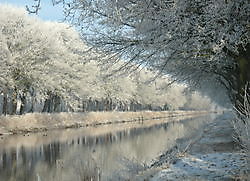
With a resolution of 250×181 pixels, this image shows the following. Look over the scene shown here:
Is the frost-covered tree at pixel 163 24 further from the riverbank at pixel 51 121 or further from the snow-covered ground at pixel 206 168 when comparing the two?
the riverbank at pixel 51 121

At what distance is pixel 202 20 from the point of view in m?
7.96

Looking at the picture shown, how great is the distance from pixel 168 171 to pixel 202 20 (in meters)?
4.39

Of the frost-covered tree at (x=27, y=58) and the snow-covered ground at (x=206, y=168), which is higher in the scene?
the frost-covered tree at (x=27, y=58)

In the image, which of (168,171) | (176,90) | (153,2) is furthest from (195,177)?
(176,90)

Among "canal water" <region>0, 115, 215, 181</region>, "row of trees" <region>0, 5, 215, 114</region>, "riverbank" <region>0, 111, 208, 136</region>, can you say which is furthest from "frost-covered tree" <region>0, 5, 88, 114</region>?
"canal water" <region>0, 115, 215, 181</region>

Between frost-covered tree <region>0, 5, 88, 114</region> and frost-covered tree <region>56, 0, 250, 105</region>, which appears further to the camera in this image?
frost-covered tree <region>0, 5, 88, 114</region>

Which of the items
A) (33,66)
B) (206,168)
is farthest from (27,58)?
(206,168)

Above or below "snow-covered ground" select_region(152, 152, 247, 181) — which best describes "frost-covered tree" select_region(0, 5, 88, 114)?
above

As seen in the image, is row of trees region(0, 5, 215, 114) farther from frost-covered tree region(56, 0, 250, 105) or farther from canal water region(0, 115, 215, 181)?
frost-covered tree region(56, 0, 250, 105)

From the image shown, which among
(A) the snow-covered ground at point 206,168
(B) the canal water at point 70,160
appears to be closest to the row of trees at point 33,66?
(B) the canal water at point 70,160

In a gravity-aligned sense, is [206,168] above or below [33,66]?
below

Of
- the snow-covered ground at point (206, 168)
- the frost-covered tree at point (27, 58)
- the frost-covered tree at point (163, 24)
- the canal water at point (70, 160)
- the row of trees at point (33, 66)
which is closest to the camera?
the frost-covered tree at point (163, 24)

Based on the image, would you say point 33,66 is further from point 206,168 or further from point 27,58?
point 206,168

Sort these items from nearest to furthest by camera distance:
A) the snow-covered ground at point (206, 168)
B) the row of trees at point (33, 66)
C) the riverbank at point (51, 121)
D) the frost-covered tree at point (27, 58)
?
the snow-covered ground at point (206, 168)
the riverbank at point (51, 121)
the frost-covered tree at point (27, 58)
the row of trees at point (33, 66)
